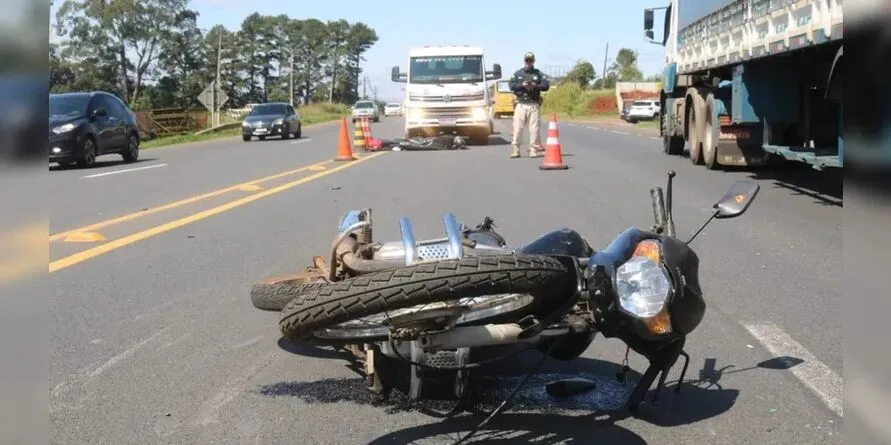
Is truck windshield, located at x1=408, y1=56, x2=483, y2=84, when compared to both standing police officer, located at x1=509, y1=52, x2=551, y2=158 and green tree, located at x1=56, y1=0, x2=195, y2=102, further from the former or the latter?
green tree, located at x1=56, y1=0, x2=195, y2=102

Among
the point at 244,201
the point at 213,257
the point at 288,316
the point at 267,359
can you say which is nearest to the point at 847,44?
the point at 288,316

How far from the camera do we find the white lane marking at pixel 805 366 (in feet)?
13.2

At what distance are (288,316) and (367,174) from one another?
12.5 meters

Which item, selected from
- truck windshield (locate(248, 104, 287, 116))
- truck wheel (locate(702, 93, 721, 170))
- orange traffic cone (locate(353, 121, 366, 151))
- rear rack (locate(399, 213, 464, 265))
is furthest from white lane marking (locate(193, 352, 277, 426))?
truck windshield (locate(248, 104, 287, 116))

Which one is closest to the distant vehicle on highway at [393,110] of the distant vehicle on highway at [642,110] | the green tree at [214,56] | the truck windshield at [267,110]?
the green tree at [214,56]

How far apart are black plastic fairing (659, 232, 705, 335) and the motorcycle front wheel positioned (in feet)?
1.12

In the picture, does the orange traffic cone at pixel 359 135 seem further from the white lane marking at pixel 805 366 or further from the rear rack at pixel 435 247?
the rear rack at pixel 435 247

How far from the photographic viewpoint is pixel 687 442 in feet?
11.7

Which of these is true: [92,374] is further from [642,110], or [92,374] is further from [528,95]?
[642,110]

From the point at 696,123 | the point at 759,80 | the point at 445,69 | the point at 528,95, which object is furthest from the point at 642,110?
the point at 759,80

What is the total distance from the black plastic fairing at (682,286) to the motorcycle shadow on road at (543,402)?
2.12 ft

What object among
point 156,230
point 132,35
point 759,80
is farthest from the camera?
point 132,35

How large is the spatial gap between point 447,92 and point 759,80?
1256 centimetres

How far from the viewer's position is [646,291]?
3102 millimetres
